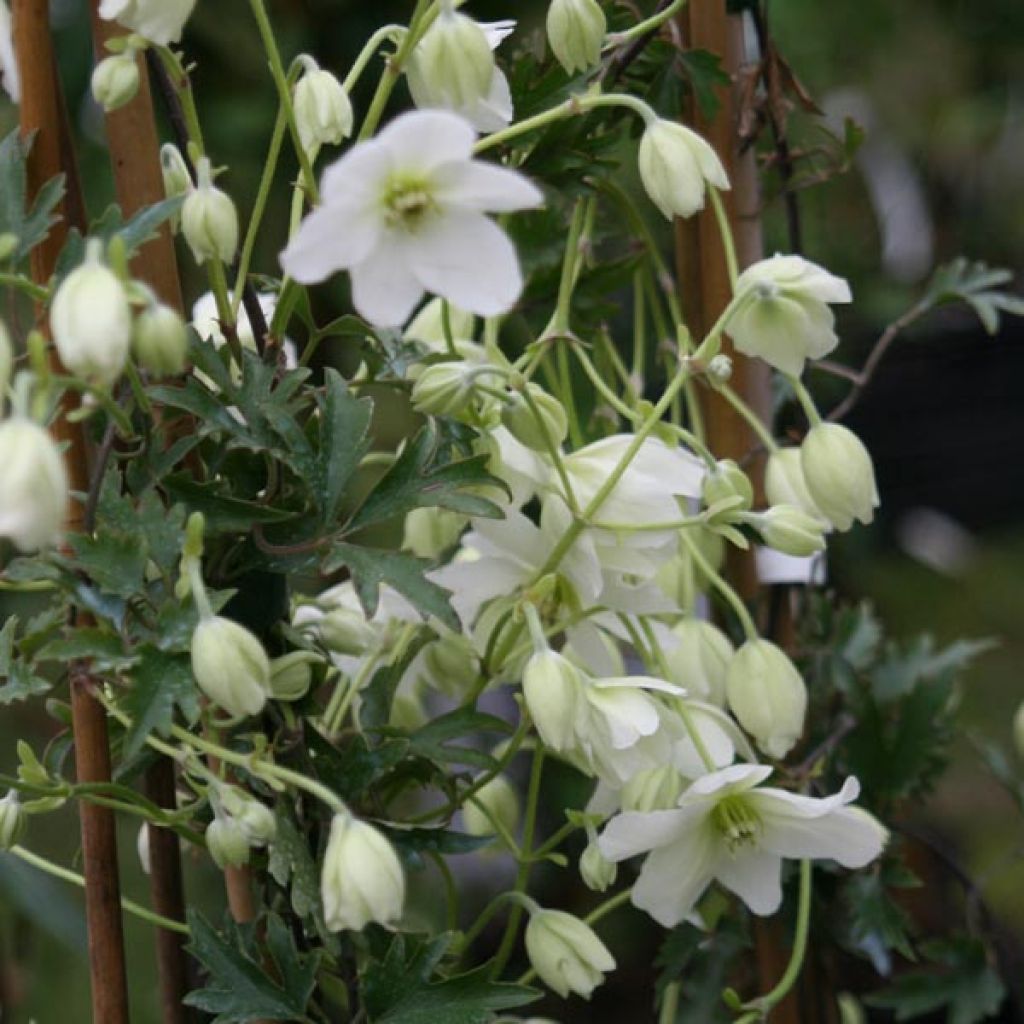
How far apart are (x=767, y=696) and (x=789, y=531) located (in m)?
0.07

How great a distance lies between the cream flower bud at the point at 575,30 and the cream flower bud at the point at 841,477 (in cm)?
15

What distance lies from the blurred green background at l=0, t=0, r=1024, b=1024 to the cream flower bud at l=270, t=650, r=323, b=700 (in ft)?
2.53

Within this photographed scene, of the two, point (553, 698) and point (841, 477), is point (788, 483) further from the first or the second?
point (553, 698)

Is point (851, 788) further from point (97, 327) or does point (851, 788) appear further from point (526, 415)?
point (97, 327)

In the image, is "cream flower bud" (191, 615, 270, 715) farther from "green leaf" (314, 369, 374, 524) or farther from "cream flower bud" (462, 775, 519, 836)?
"cream flower bud" (462, 775, 519, 836)

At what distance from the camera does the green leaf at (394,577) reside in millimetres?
480

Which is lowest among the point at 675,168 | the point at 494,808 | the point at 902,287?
the point at 902,287

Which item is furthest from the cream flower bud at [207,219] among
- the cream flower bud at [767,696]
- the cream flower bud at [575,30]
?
the cream flower bud at [767,696]

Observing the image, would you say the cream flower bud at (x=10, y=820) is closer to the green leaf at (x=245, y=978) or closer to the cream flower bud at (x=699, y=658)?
the green leaf at (x=245, y=978)

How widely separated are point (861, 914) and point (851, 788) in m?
0.21

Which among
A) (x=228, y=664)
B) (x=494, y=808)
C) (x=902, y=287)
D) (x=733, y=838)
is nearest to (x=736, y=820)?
(x=733, y=838)

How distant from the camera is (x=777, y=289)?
0.53m

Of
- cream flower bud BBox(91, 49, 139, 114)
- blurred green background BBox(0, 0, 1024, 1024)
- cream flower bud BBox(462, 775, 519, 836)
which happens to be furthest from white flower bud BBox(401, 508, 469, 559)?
blurred green background BBox(0, 0, 1024, 1024)

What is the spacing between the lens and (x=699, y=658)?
0.62m
